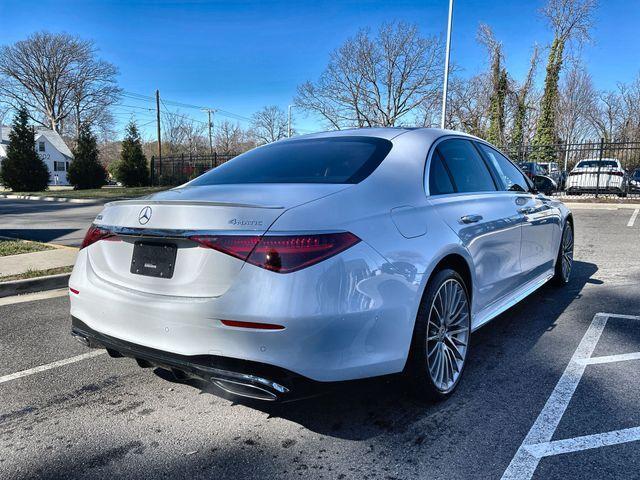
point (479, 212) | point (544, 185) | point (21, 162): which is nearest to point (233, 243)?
point (479, 212)

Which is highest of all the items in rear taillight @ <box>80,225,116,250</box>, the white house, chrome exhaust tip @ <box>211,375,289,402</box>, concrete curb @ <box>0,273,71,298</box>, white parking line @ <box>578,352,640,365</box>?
the white house

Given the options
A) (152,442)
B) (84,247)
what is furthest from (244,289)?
(84,247)

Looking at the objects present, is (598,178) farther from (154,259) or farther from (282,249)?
(154,259)

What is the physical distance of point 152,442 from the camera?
2.47 metres

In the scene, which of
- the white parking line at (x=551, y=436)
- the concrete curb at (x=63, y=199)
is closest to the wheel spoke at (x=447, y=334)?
the white parking line at (x=551, y=436)

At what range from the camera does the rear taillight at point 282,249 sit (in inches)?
81.8

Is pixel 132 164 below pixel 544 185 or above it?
above

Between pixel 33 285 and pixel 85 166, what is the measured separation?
29.3 meters

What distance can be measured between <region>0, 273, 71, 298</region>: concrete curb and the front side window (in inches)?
200

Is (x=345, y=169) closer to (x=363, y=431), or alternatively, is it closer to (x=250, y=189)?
(x=250, y=189)

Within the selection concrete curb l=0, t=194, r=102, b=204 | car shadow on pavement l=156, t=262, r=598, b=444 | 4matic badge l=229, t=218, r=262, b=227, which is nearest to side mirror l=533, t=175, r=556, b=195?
car shadow on pavement l=156, t=262, r=598, b=444

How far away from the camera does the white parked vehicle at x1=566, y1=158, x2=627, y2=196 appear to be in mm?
18594

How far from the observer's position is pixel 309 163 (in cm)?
307

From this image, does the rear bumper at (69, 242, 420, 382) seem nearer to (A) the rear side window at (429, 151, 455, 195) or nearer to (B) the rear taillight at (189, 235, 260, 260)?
(B) the rear taillight at (189, 235, 260, 260)
